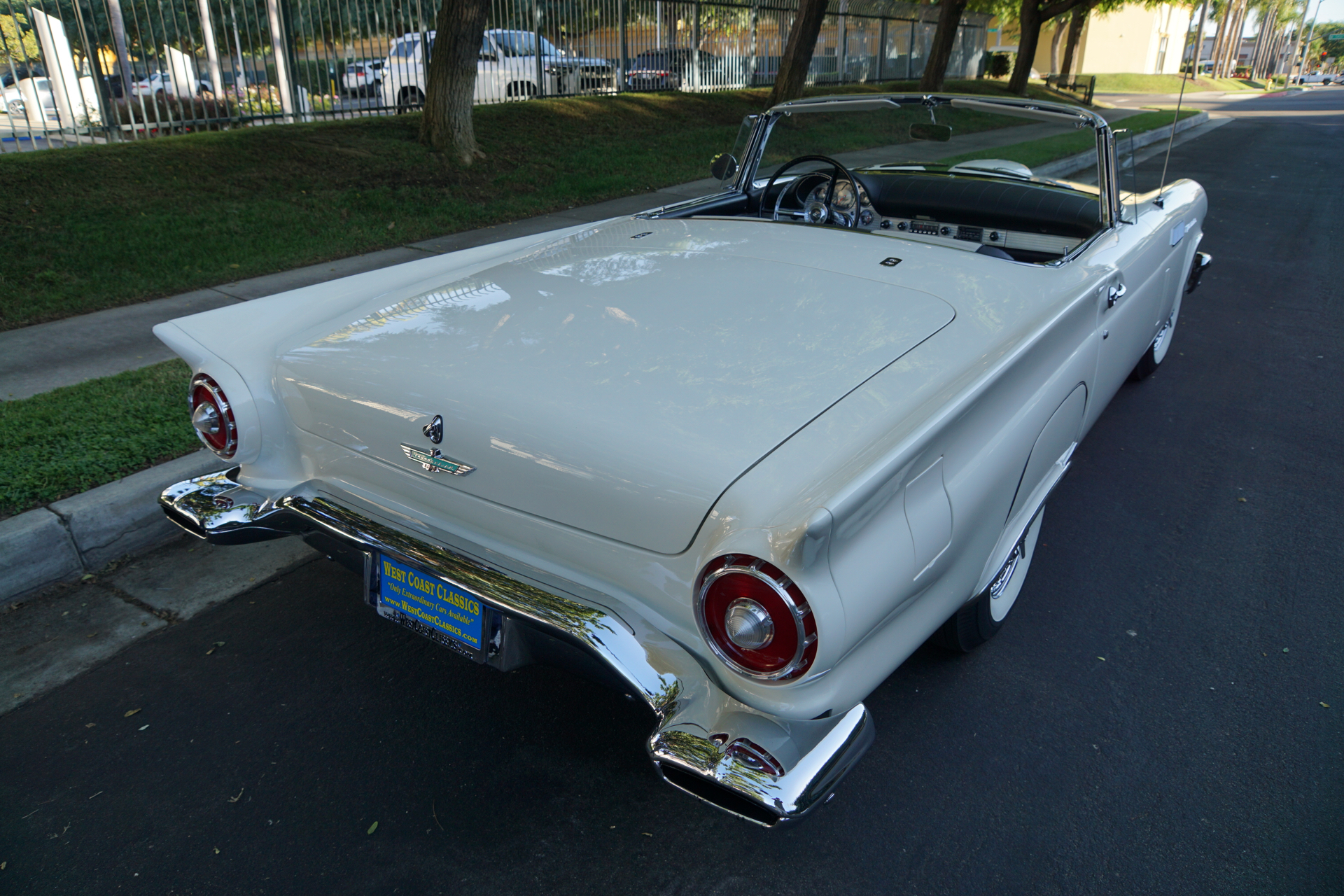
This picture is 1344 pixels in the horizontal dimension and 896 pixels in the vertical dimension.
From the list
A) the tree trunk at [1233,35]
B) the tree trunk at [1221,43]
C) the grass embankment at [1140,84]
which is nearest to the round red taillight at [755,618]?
the grass embankment at [1140,84]

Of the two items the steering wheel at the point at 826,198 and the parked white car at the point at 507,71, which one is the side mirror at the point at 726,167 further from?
the parked white car at the point at 507,71

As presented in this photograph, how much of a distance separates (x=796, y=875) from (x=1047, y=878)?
0.54 m

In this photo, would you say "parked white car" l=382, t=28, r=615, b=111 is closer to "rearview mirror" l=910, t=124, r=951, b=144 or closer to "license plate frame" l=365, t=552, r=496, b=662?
"rearview mirror" l=910, t=124, r=951, b=144

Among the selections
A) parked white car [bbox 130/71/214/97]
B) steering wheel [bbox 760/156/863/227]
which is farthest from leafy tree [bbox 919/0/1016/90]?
steering wheel [bbox 760/156/863/227]

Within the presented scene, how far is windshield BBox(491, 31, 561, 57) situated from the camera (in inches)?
514

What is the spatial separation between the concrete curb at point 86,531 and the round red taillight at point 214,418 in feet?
3.12

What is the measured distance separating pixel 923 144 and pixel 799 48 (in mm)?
11147

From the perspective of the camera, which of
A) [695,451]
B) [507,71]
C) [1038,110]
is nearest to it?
[695,451]

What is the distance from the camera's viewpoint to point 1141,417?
4.23m

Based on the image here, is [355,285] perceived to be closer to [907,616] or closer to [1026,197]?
[907,616]

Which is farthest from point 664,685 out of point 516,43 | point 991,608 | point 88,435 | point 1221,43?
point 1221,43

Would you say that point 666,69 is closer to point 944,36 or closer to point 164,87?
point 944,36

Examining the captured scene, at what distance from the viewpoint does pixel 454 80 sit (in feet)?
29.1

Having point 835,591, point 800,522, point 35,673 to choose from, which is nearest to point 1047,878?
point 835,591
